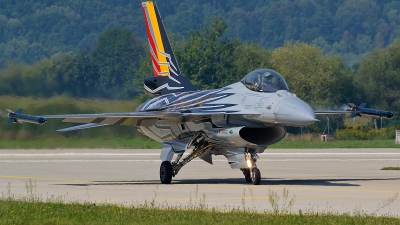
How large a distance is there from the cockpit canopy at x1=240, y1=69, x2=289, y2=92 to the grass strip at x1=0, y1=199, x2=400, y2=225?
6.51 meters

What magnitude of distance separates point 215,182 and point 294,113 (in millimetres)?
3774

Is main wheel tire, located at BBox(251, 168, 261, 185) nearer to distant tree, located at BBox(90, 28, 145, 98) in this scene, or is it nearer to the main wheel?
the main wheel

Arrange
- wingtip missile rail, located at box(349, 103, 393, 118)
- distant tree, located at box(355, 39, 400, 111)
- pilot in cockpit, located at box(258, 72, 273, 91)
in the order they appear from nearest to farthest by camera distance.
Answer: pilot in cockpit, located at box(258, 72, 273, 91), wingtip missile rail, located at box(349, 103, 393, 118), distant tree, located at box(355, 39, 400, 111)

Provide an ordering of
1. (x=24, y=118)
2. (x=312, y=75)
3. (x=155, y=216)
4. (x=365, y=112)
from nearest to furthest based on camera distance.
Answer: (x=155, y=216)
(x=24, y=118)
(x=365, y=112)
(x=312, y=75)

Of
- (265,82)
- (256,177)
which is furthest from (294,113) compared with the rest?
(256,177)

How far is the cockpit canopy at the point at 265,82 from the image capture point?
19.9 metres

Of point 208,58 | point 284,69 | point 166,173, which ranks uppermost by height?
point 166,173

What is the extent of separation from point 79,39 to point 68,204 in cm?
18640

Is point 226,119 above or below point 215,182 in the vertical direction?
above

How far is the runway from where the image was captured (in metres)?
15.6

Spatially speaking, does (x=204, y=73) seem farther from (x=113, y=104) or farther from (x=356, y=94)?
(x=113, y=104)

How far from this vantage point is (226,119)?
67.4ft

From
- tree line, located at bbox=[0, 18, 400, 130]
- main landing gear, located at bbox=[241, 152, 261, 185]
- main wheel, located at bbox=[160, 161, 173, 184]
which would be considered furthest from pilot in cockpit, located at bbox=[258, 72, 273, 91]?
tree line, located at bbox=[0, 18, 400, 130]

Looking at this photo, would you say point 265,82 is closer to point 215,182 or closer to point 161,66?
point 215,182
